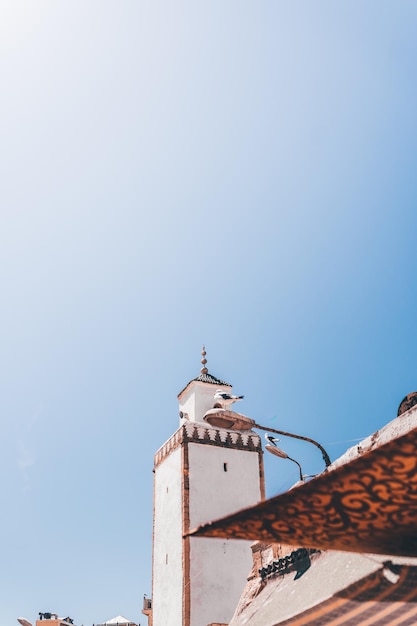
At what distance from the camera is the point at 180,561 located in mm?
19516

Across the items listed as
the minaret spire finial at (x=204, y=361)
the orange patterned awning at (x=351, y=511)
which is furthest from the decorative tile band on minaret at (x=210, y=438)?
the orange patterned awning at (x=351, y=511)

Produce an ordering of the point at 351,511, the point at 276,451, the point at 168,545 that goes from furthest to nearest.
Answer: the point at 168,545 < the point at 276,451 < the point at 351,511

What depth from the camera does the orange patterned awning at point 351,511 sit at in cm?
288

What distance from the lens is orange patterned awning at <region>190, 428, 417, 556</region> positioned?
2885mm

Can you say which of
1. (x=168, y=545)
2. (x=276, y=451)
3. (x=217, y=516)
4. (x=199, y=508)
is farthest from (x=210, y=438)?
(x=276, y=451)

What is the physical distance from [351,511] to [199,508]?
1811cm

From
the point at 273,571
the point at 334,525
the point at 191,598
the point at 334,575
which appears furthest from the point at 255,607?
the point at 191,598

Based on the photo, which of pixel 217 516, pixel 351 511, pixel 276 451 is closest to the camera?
pixel 351 511

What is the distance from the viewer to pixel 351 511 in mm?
3295

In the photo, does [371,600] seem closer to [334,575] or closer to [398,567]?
[398,567]

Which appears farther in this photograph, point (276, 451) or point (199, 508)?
point (199, 508)

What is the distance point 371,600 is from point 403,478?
2275 millimetres

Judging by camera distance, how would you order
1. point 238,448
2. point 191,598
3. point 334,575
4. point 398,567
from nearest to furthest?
point 398,567 → point 334,575 → point 191,598 → point 238,448

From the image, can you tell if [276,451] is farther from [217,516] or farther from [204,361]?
[204,361]
